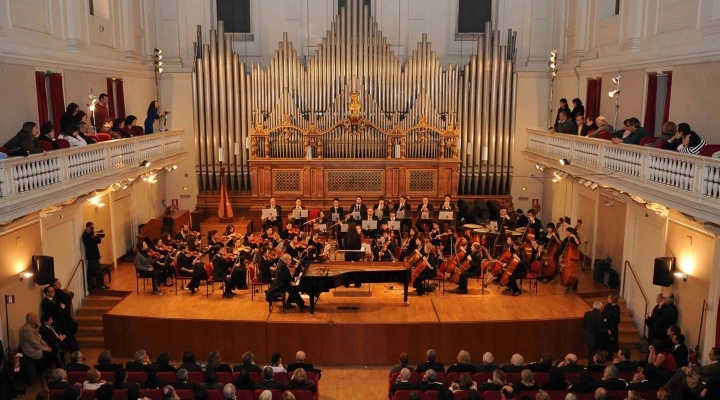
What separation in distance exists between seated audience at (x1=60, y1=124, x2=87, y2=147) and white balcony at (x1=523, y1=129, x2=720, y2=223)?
11893 millimetres

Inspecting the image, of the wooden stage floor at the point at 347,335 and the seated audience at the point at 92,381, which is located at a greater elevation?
the seated audience at the point at 92,381

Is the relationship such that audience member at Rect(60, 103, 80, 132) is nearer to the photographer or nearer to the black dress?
the photographer

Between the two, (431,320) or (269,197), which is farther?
(269,197)

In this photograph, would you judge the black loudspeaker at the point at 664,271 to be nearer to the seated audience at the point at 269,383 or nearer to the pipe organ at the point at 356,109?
the seated audience at the point at 269,383

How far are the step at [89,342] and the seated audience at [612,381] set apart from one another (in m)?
11.1

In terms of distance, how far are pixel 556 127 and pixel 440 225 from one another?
458cm

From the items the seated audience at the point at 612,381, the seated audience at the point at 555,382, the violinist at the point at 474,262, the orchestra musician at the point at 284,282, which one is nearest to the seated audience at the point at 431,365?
the seated audience at the point at 555,382

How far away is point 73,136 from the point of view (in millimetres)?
14797

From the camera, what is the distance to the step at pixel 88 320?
16031 mm

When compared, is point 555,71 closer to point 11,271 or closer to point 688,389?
point 688,389

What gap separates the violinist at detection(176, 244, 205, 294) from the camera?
1658cm

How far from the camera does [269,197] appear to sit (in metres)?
22.6

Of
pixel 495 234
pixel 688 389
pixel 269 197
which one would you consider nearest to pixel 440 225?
pixel 495 234

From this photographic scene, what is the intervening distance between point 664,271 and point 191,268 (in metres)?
11.1
